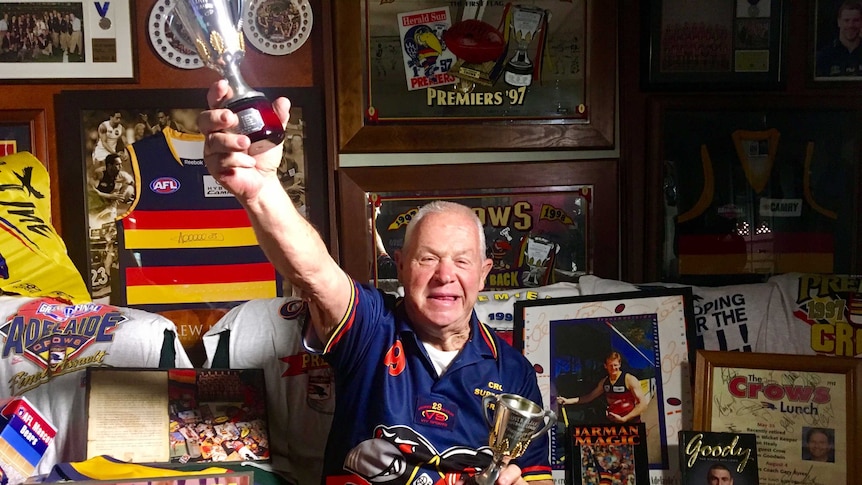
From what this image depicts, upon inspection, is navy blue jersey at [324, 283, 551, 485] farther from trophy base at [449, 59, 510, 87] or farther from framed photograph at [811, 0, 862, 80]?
framed photograph at [811, 0, 862, 80]

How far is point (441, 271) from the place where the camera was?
5.46ft

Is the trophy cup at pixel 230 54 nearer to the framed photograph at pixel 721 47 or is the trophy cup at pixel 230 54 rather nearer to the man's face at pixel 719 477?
the man's face at pixel 719 477

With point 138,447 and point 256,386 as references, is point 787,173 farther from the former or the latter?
point 138,447

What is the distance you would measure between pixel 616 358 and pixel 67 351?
1469 millimetres

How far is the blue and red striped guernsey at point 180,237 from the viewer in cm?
222

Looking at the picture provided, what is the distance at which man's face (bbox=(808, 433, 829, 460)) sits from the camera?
77.5 inches

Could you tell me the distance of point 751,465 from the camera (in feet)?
6.23

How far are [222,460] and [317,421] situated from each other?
Result: 9.9 inches

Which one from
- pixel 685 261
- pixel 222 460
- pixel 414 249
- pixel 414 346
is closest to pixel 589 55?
pixel 685 261

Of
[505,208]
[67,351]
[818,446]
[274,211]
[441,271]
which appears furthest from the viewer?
[505,208]

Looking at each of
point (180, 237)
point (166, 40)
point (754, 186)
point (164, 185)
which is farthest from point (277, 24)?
point (754, 186)

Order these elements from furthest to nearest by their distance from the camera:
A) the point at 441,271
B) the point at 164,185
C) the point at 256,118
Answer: the point at 164,185, the point at 441,271, the point at 256,118

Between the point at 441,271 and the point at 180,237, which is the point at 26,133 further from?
the point at 441,271

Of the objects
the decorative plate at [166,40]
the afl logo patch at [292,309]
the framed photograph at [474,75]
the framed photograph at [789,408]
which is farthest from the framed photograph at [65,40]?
the framed photograph at [789,408]
